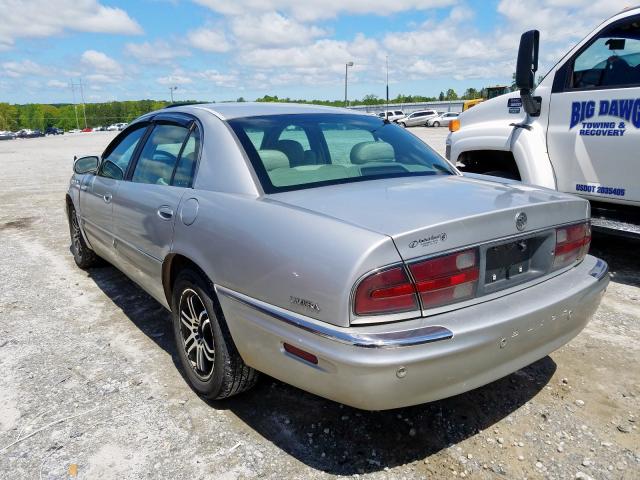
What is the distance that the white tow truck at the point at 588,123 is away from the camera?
14.1 ft

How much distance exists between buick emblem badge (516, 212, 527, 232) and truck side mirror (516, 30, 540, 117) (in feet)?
8.87

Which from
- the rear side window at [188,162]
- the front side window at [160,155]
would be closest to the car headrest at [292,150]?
the rear side window at [188,162]

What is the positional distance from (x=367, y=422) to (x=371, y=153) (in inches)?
59.8

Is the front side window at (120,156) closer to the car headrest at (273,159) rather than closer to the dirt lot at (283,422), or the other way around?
the dirt lot at (283,422)

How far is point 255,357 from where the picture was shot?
7.73ft

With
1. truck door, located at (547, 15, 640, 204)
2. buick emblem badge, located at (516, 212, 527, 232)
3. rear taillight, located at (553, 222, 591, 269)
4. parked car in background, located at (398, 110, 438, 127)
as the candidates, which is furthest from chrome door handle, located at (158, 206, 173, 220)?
parked car in background, located at (398, 110, 438, 127)

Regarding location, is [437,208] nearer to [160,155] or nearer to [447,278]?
[447,278]

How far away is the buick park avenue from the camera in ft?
6.41

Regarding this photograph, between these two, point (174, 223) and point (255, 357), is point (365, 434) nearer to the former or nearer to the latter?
point (255, 357)

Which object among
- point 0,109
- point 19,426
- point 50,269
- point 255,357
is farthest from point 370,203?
point 0,109

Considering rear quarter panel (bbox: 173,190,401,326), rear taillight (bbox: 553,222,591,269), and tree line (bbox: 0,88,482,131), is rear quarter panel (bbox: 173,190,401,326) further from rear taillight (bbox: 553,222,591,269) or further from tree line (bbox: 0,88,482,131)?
tree line (bbox: 0,88,482,131)

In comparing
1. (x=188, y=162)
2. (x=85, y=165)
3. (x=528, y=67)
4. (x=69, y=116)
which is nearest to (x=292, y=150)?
(x=188, y=162)

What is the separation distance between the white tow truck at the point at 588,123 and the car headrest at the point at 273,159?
275 cm

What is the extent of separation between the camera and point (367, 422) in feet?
8.61
